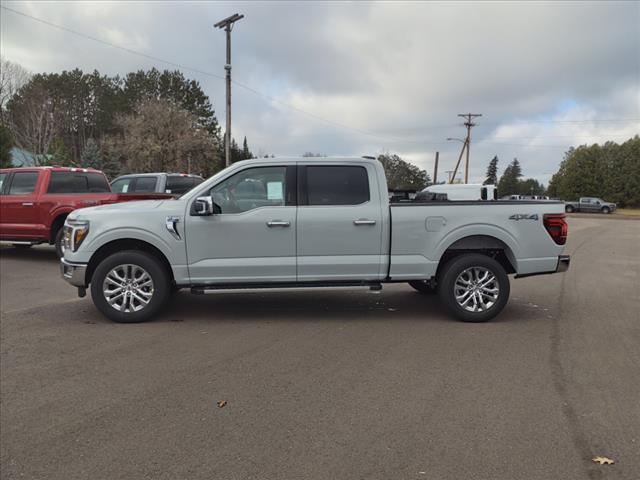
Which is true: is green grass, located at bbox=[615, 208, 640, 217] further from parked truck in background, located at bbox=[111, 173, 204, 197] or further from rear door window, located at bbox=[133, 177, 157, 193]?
rear door window, located at bbox=[133, 177, 157, 193]

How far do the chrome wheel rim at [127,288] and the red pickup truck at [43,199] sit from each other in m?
5.15

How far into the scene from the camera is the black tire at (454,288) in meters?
6.29

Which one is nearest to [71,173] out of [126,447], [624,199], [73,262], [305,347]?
[73,262]

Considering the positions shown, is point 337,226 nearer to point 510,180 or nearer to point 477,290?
point 477,290

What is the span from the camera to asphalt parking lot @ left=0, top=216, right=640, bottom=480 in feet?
10.2

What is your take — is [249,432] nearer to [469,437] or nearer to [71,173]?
[469,437]

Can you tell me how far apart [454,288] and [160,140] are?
3770cm

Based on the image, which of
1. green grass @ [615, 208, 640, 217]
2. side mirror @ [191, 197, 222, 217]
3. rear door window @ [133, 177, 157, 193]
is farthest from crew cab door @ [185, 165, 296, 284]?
Result: green grass @ [615, 208, 640, 217]

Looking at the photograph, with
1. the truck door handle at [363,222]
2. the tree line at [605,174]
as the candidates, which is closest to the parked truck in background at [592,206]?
the tree line at [605,174]

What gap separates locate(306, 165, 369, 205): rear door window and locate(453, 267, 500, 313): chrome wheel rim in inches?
61.8

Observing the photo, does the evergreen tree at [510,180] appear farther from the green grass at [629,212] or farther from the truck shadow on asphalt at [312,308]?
the truck shadow on asphalt at [312,308]

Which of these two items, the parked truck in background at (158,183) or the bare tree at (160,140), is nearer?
the parked truck in background at (158,183)

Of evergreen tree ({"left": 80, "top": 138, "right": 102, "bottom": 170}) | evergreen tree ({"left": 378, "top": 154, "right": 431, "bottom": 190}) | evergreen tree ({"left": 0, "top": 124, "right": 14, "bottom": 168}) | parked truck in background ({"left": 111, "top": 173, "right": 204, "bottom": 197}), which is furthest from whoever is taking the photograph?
evergreen tree ({"left": 378, "top": 154, "right": 431, "bottom": 190})

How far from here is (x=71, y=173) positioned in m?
11.6
